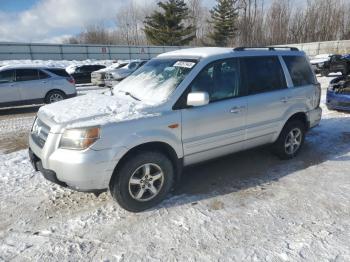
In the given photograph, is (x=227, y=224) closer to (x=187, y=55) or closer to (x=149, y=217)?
(x=149, y=217)

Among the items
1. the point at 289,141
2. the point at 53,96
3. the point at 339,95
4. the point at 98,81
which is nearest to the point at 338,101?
the point at 339,95

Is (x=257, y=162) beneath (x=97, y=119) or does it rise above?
beneath

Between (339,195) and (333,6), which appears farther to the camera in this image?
(333,6)

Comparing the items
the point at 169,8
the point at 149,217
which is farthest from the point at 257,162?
the point at 169,8

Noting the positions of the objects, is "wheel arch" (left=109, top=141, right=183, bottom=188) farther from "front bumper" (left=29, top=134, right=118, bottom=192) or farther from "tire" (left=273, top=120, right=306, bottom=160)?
"tire" (left=273, top=120, right=306, bottom=160)

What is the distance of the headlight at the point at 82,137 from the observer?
126 inches

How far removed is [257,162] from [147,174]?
230 cm

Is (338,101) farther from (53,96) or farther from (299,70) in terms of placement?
(53,96)

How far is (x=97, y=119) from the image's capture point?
132 inches

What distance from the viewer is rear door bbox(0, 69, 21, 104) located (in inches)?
412

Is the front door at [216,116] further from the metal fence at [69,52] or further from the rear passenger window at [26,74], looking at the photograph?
the metal fence at [69,52]

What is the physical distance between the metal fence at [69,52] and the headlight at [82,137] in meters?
29.7

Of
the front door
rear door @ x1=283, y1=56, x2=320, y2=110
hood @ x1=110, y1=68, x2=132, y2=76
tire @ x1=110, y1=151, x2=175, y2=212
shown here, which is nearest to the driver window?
the front door

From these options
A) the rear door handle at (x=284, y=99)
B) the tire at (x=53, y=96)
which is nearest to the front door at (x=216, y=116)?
the rear door handle at (x=284, y=99)
